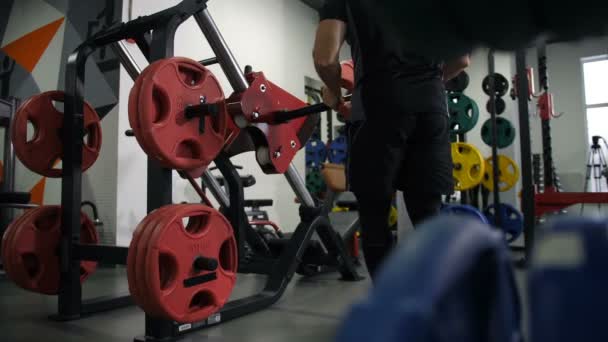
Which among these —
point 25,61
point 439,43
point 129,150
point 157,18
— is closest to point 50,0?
point 25,61

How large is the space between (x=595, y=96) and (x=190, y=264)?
7.50 m

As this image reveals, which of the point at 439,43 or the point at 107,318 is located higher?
the point at 439,43

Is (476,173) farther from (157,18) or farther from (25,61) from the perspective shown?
(25,61)

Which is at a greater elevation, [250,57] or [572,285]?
[250,57]

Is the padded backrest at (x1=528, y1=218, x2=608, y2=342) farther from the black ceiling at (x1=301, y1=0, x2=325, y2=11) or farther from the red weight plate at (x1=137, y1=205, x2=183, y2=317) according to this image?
the black ceiling at (x1=301, y1=0, x2=325, y2=11)

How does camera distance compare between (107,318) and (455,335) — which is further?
(107,318)

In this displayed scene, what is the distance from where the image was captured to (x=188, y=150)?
1.41 m

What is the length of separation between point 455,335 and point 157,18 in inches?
55.4

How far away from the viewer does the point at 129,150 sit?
3152mm

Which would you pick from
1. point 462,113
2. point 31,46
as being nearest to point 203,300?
point 462,113

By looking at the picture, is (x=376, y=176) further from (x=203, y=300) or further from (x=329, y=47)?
(x=203, y=300)

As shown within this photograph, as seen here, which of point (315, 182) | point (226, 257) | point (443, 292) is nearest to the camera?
point (443, 292)

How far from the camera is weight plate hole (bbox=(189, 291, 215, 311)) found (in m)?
1.38

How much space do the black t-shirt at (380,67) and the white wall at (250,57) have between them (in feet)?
7.71
